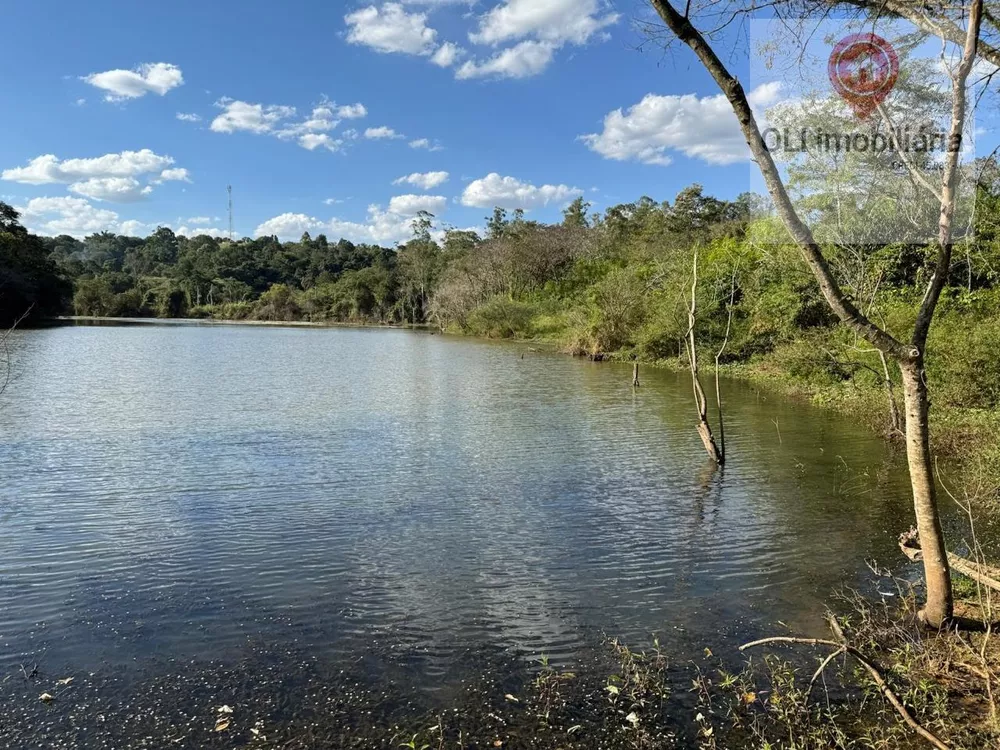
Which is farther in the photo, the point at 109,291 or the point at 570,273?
the point at 109,291

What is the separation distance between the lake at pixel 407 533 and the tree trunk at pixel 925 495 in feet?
3.68

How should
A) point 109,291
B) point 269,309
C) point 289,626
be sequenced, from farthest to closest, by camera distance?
point 269,309, point 109,291, point 289,626

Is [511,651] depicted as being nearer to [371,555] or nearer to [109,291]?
[371,555]

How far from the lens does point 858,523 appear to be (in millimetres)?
9828

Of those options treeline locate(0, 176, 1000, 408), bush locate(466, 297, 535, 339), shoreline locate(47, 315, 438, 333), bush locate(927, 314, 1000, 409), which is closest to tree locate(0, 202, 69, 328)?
treeline locate(0, 176, 1000, 408)

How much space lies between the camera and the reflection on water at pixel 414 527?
6570 mm

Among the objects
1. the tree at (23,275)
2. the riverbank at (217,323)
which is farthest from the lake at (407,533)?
the riverbank at (217,323)

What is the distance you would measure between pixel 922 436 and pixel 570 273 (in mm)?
59581

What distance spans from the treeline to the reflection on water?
2893mm

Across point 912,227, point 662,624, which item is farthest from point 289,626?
point 912,227

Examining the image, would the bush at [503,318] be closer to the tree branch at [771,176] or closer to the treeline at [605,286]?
the treeline at [605,286]

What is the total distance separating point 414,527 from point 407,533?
0.97ft

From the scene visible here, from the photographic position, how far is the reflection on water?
21.6ft

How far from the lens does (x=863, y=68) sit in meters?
8.27
